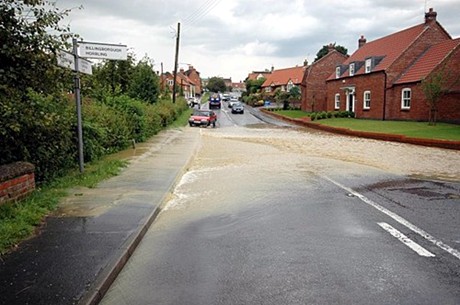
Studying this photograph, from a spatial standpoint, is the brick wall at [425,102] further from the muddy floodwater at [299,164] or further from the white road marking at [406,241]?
the white road marking at [406,241]

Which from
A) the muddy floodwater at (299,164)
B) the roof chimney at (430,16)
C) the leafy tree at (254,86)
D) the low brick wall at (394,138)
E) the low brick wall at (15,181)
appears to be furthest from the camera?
the leafy tree at (254,86)

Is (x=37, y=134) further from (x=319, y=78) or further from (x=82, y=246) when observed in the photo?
(x=319, y=78)

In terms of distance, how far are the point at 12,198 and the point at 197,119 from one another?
96.9 ft

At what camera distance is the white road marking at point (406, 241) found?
509 centimetres

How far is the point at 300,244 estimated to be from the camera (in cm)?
541

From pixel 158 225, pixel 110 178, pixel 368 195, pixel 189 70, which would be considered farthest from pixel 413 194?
pixel 189 70

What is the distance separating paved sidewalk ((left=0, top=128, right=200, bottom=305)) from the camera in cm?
382

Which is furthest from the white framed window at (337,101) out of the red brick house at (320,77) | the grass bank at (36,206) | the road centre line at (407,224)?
the grass bank at (36,206)

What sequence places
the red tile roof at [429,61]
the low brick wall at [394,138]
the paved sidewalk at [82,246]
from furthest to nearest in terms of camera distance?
the red tile roof at [429,61] → the low brick wall at [394,138] → the paved sidewalk at [82,246]

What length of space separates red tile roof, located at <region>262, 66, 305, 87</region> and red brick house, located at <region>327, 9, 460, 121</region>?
48140mm

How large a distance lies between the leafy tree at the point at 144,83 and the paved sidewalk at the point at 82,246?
2343 cm

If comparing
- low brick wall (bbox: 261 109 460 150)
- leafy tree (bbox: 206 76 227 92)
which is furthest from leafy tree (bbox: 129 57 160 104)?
leafy tree (bbox: 206 76 227 92)

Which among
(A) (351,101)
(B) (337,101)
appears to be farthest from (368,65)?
(B) (337,101)

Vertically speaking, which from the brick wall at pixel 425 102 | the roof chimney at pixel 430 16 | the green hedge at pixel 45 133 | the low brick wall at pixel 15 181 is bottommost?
the low brick wall at pixel 15 181
